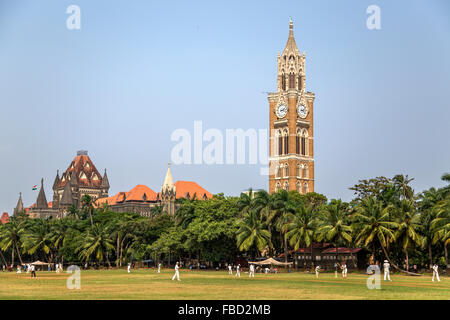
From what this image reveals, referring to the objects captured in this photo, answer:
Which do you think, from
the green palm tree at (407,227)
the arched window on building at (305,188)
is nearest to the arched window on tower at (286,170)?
the arched window on building at (305,188)

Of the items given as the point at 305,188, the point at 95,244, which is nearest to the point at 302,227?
the point at 95,244

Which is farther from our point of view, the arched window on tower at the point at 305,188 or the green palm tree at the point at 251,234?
the arched window on tower at the point at 305,188

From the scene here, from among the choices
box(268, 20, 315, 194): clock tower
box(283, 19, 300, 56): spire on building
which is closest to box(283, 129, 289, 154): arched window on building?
box(268, 20, 315, 194): clock tower

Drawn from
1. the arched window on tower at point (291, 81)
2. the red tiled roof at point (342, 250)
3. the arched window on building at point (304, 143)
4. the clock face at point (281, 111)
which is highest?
the arched window on tower at point (291, 81)

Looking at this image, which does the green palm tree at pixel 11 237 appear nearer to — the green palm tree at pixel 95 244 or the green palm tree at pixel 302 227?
the green palm tree at pixel 95 244

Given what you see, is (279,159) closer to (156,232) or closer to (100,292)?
(156,232)

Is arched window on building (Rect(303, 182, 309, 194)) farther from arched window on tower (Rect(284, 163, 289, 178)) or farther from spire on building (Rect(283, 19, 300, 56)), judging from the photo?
spire on building (Rect(283, 19, 300, 56))

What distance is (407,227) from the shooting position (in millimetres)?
72312

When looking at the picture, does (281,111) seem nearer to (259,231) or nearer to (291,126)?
(291,126)

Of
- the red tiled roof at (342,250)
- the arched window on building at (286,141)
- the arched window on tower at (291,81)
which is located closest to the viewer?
the red tiled roof at (342,250)

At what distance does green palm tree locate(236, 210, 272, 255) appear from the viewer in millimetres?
81812

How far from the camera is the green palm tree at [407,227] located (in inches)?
2830

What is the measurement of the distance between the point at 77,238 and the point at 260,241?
131ft
